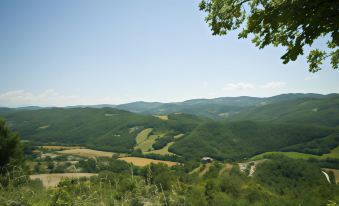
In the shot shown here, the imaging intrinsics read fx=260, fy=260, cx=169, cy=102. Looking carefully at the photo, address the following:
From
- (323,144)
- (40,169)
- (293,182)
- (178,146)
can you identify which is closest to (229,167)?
(293,182)

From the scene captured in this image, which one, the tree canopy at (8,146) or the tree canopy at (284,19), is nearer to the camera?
the tree canopy at (284,19)

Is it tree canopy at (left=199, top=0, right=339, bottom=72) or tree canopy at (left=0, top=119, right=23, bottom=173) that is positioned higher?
tree canopy at (left=199, top=0, right=339, bottom=72)

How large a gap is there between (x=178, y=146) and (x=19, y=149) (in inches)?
6355

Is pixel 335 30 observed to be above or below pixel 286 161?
above

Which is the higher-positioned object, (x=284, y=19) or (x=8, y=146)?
(x=284, y=19)

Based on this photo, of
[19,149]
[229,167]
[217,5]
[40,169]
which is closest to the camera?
[217,5]

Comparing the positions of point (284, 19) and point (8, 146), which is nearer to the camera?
point (284, 19)

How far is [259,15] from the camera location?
21.2 ft

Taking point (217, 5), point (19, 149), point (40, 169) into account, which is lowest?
point (40, 169)

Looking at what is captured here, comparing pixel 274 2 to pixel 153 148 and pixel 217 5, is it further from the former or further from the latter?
pixel 153 148

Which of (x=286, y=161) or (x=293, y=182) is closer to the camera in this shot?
(x=293, y=182)

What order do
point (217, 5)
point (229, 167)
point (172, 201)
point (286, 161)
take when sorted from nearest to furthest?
point (172, 201) < point (217, 5) < point (229, 167) < point (286, 161)

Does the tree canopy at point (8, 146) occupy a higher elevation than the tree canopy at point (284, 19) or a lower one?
lower

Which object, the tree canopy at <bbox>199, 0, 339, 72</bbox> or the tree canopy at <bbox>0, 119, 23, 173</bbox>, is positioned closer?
the tree canopy at <bbox>199, 0, 339, 72</bbox>
